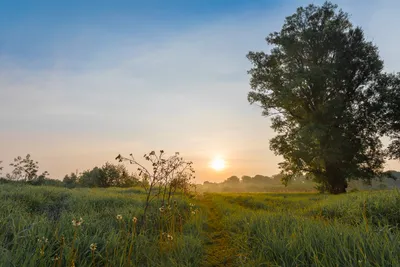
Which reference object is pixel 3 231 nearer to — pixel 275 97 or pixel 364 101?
pixel 275 97

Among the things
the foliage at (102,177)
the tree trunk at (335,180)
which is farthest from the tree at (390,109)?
the foliage at (102,177)

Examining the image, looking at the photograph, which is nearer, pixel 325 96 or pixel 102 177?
pixel 325 96

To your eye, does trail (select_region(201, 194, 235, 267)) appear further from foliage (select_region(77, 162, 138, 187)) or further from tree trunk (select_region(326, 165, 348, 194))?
foliage (select_region(77, 162, 138, 187))

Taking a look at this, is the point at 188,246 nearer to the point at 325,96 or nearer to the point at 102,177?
the point at 325,96

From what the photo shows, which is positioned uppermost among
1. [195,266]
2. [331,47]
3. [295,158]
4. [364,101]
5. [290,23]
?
[290,23]

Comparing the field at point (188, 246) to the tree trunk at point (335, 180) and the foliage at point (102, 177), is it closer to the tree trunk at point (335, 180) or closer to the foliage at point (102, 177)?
the tree trunk at point (335, 180)

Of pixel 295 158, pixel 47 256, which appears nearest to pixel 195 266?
pixel 47 256

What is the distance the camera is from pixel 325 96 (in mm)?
27234

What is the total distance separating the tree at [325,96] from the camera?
25.5m

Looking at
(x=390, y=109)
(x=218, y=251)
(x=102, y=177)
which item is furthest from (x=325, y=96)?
(x=102, y=177)

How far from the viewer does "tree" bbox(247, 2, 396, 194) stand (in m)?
25.5

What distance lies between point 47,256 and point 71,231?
120 cm

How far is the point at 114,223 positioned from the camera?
611 cm

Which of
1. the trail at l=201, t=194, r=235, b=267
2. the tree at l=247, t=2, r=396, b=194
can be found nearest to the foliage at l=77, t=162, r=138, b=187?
the tree at l=247, t=2, r=396, b=194
